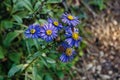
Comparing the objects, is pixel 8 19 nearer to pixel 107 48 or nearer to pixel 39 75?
pixel 39 75

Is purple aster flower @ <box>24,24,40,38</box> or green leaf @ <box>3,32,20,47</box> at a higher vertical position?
purple aster flower @ <box>24,24,40,38</box>

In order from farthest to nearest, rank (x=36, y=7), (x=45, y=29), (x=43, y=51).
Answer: (x=36, y=7), (x=43, y=51), (x=45, y=29)

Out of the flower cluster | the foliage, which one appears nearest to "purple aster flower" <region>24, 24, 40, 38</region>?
the flower cluster

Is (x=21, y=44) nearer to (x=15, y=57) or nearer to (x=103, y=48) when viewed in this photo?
(x=15, y=57)

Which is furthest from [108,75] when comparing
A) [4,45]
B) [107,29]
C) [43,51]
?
[43,51]

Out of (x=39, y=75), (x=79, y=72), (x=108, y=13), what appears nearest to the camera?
(x=39, y=75)

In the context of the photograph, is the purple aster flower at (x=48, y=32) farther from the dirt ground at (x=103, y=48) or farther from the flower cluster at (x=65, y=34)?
the dirt ground at (x=103, y=48)

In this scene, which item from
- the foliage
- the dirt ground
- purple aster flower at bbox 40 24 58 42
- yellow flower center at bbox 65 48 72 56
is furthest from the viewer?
the dirt ground

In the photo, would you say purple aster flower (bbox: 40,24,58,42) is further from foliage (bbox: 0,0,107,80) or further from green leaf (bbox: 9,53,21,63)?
green leaf (bbox: 9,53,21,63)
